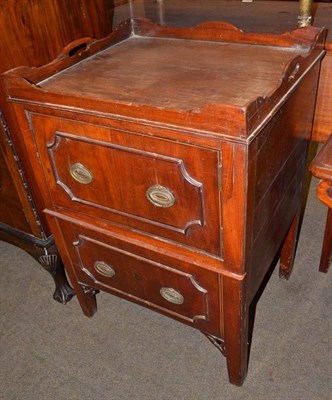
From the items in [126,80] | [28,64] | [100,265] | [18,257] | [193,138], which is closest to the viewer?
[193,138]

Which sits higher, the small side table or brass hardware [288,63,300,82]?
brass hardware [288,63,300,82]

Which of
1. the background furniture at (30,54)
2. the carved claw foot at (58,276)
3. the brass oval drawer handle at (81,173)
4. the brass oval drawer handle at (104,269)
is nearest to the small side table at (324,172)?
the brass oval drawer handle at (81,173)

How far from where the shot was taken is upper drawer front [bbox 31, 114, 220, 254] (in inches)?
34.6

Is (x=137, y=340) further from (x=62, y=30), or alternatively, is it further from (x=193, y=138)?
(x=62, y=30)

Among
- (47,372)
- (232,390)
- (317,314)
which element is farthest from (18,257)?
(317,314)

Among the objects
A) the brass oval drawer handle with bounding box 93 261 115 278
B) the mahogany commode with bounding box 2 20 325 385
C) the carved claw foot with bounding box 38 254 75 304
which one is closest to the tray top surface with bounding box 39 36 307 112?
the mahogany commode with bounding box 2 20 325 385

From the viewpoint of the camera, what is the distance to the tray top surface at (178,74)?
0.92 meters

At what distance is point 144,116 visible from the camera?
0.85m

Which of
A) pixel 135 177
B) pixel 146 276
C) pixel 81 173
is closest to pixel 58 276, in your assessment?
pixel 146 276

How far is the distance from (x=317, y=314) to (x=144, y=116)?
1127mm

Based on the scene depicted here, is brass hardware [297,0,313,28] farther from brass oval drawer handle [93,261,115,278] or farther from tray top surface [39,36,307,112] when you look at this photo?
brass oval drawer handle [93,261,115,278]

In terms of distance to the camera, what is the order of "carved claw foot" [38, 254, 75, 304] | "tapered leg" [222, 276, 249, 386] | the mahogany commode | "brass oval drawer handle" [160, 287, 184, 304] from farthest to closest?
"carved claw foot" [38, 254, 75, 304] < "brass oval drawer handle" [160, 287, 184, 304] < "tapered leg" [222, 276, 249, 386] < the mahogany commode

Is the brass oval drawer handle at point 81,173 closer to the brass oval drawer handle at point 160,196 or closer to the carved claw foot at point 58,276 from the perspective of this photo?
the brass oval drawer handle at point 160,196

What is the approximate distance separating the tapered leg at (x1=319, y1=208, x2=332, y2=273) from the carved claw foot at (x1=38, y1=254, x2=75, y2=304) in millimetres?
1016
